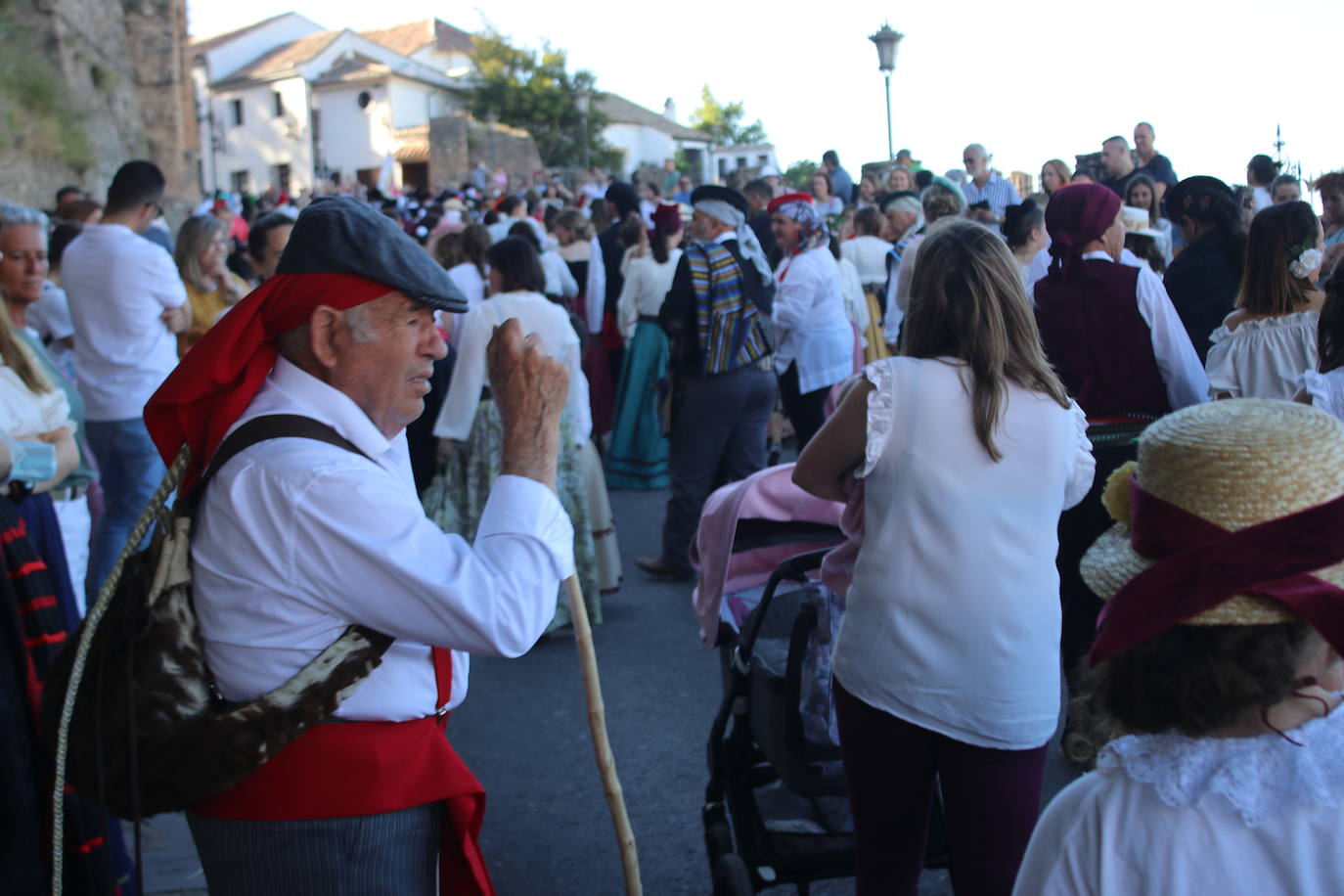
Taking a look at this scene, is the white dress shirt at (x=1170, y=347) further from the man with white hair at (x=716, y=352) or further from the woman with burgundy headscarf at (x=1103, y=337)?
the man with white hair at (x=716, y=352)

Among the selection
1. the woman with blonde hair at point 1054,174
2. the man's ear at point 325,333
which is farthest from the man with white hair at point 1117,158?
the man's ear at point 325,333

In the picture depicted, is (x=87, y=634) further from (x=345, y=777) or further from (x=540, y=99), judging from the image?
(x=540, y=99)

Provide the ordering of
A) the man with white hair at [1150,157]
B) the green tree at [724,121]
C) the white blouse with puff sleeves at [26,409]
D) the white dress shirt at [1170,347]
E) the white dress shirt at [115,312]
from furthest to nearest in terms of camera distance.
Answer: the green tree at [724,121], the man with white hair at [1150,157], the white dress shirt at [115,312], the white dress shirt at [1170,347], the white blouse with puff sleeves at [26,409]

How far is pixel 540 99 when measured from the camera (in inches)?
2499

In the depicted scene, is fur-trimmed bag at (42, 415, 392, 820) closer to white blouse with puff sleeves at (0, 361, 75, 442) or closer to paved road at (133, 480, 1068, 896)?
white blouse with puff sleeves at (0, 361, 75, 442)

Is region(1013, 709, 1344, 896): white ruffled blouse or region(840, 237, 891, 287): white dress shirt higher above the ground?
region(840, 237, 891, 287): white dress shirt

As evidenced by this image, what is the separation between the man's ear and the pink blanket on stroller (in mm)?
1653

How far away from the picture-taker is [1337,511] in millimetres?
1193

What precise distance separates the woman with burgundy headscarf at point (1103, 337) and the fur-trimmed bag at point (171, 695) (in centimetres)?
300

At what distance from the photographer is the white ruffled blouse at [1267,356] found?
12.2ft

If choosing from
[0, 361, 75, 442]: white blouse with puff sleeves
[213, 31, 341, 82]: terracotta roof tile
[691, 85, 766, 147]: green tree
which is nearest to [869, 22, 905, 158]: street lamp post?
[0, 361, 75, 442]: white blouse with puff sleeves

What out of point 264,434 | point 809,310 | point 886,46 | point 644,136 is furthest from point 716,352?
point 644,136

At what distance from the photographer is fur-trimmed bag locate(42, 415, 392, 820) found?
1751mm

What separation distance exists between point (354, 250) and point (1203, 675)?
1.36 metres
